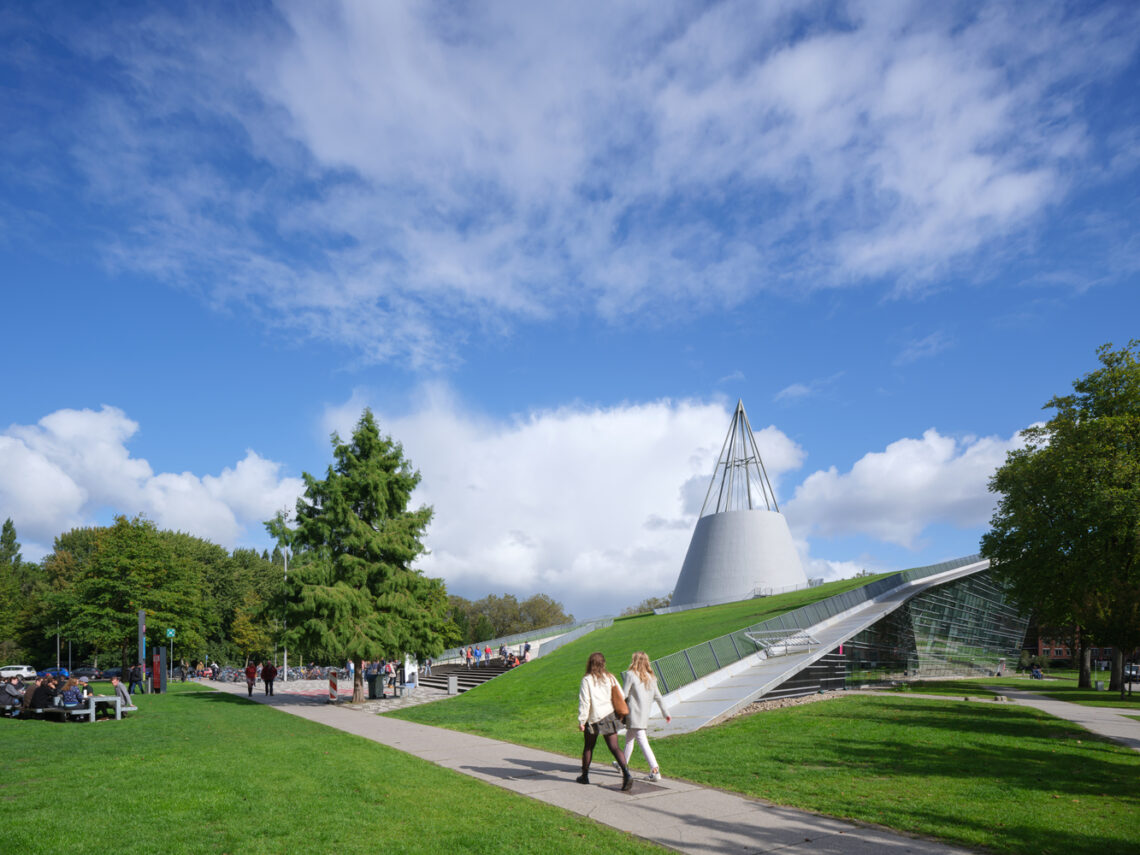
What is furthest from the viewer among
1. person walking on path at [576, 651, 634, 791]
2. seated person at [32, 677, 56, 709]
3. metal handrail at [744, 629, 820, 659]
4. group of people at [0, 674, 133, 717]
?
metal handrail at [744, 629, 820, 659]

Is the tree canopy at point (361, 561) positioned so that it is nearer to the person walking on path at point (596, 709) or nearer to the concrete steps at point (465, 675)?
the concrete steps at point (465, 675)

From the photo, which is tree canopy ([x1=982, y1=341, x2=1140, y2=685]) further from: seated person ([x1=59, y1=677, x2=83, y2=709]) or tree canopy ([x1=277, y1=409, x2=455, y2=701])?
seated person ([x1=59, y1=677, x2=83, y2=709])

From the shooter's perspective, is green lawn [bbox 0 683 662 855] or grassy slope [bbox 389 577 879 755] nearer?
green lawn [bbox 0 683 662 855]

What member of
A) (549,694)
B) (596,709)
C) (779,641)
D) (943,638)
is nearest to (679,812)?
(596,709)

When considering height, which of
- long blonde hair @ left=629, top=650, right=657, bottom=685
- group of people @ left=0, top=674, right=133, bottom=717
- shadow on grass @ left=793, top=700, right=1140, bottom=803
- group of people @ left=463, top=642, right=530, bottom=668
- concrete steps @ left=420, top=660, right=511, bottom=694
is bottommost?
concrete steps @ left=420, top=660, right=511, bottom=694

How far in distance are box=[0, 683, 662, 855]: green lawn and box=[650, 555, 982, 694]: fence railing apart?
8.22 meters

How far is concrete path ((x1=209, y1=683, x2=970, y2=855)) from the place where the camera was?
6.52m

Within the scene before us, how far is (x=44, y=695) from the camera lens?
1789cm

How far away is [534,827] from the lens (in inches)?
275

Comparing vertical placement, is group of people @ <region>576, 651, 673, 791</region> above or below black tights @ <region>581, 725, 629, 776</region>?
above

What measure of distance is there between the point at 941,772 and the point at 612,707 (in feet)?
15.0

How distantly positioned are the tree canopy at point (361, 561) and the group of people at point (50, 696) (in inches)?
266

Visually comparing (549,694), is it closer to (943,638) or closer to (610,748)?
(610,748)

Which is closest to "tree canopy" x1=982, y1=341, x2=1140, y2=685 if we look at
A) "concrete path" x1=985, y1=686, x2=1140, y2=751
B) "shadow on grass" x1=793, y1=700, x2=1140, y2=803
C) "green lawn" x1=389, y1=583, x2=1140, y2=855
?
"concrete path" x1=985, y1=686, x2=1140, y2=751
